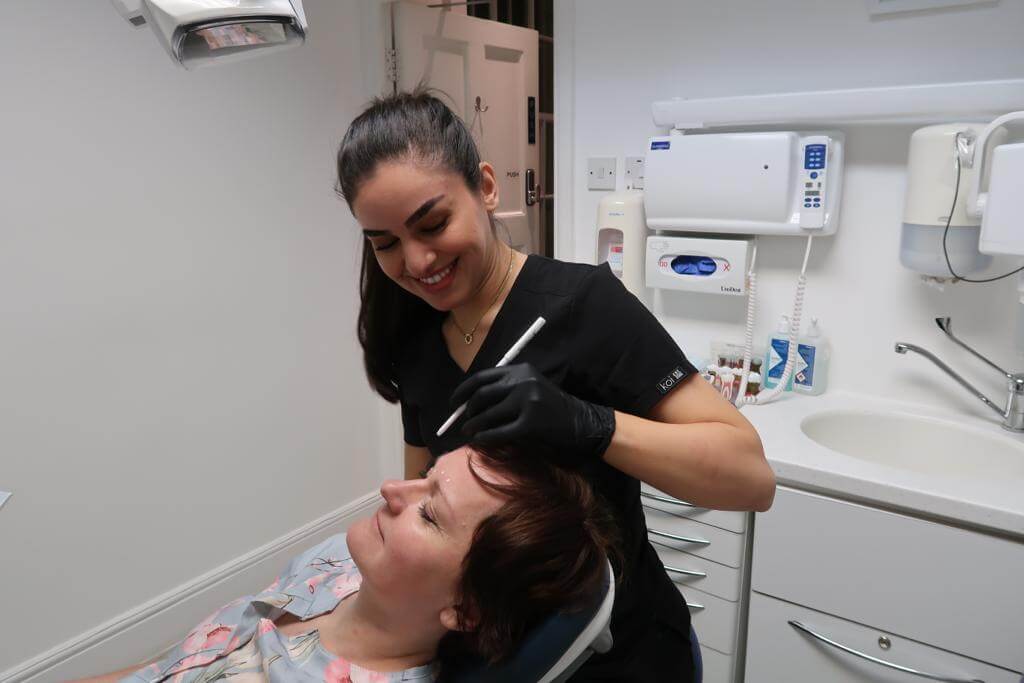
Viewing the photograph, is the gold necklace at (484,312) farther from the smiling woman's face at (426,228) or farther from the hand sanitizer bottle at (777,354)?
the hand sanitizer bottle at (777,354)

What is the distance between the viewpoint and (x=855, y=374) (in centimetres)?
196

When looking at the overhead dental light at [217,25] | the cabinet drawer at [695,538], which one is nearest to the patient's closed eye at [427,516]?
the overhead dental light at [217,25]

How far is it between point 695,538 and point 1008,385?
86 cm

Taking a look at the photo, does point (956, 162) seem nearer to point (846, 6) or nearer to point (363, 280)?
point (846, 6)

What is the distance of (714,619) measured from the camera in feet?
5.90

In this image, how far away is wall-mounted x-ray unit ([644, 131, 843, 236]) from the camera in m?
1.82

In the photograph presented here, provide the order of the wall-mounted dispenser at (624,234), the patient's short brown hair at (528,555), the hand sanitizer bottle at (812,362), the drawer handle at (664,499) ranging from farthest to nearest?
1. the wall-mounted dispenser at (624,234)
2. the hand sanitizer bottle at (812,362)
3. the drawer handle at (664,499)
4. the patient's short brown hair at (528,555)

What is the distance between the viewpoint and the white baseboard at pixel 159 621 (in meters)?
2.01

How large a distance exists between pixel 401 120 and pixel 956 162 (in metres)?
1.31

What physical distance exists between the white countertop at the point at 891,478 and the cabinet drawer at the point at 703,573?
30 centimetres

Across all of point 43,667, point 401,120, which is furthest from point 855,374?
point 43,667

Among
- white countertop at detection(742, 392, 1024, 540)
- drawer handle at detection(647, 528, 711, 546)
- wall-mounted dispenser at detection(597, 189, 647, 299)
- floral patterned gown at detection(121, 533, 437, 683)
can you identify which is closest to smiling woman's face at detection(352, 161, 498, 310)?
floral patterned gown at detection(121, 533, 437, 683)

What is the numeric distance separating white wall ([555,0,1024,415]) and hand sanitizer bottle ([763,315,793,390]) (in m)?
0.08

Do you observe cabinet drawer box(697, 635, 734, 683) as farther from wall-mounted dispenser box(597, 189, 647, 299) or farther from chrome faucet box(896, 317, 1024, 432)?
wall-mounted dispenser box(597, 189, 647, 299)
